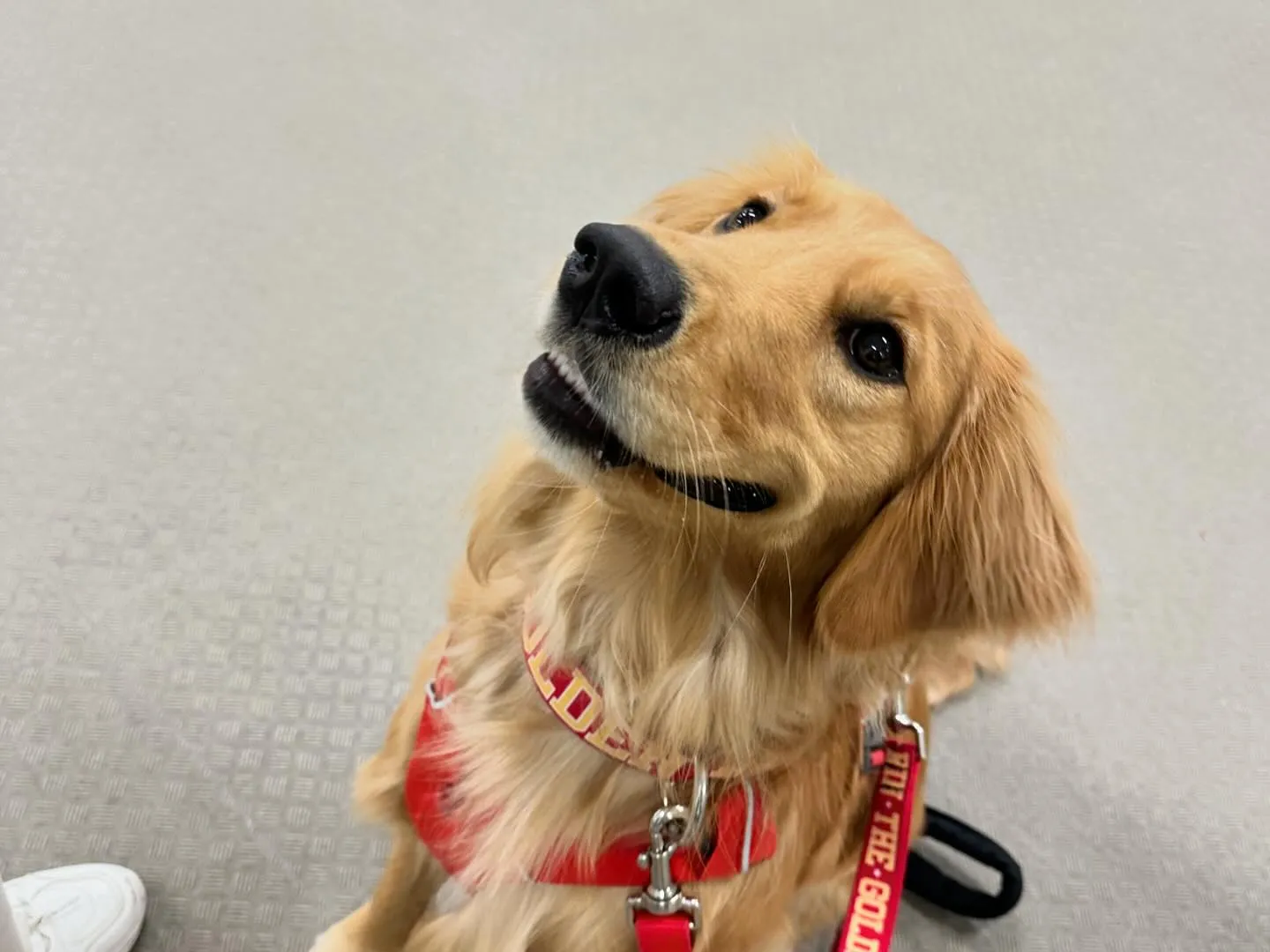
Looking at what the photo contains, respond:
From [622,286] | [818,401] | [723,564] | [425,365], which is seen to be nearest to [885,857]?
[723,564]

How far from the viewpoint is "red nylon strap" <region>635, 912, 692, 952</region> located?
33.8 inches

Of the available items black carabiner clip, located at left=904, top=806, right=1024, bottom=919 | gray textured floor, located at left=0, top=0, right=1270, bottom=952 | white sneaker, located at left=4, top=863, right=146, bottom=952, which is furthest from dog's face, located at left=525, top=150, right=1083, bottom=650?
white sneaker, located at left=4, top=863, right=146, bottom=952

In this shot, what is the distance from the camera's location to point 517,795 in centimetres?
95

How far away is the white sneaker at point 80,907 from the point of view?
1063 millimetres

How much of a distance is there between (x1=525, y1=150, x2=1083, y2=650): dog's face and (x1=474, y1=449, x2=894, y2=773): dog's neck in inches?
3.0

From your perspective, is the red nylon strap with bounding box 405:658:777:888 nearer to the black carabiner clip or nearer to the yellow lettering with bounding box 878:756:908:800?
the yellow lettering with bounding box 878:756:908:800

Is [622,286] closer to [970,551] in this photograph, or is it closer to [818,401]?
[818,401]

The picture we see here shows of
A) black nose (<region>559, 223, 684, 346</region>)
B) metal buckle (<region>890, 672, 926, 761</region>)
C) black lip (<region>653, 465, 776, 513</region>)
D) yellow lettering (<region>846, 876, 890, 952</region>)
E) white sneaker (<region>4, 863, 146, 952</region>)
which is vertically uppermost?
black nose (<region>559, 223, 684, 346</region>)

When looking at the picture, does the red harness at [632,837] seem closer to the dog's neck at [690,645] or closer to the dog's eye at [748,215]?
the dog's neck at [690,645]

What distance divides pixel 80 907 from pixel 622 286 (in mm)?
950

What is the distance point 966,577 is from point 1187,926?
90 centimetres

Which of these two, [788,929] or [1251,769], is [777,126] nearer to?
[1251,769]

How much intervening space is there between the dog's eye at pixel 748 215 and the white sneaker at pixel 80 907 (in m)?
1.02

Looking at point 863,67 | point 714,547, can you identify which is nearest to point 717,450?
point 714,547
